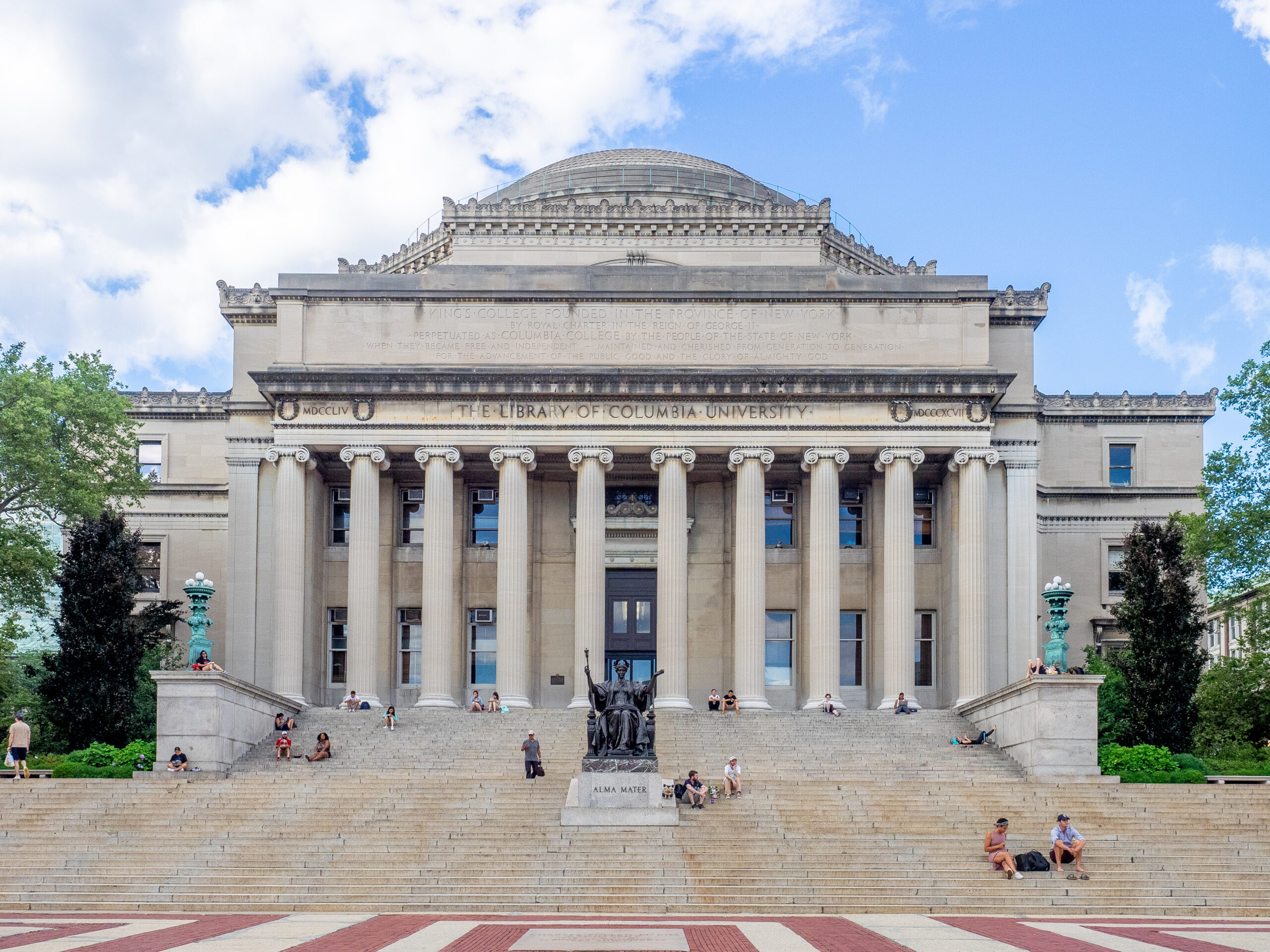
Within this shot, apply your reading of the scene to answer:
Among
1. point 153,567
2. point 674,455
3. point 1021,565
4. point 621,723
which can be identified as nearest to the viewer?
point 621,723

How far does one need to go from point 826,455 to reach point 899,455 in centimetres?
273

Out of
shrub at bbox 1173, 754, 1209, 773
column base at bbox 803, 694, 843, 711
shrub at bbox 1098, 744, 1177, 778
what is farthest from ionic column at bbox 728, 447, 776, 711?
shrub at bbox 1173, 754, 1209, 773

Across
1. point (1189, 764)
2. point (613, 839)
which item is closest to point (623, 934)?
point (613, 839)

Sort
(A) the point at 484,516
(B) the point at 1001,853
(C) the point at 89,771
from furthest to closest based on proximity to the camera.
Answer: (A) the point at 484,516
(C) the point at 89,771
(B) the point at 1001,853

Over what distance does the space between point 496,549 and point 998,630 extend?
783 inches

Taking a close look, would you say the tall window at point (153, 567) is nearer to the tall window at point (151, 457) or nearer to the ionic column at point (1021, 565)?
the tall window at point (151, 457)

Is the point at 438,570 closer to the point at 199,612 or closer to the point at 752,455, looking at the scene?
the point at 199,612


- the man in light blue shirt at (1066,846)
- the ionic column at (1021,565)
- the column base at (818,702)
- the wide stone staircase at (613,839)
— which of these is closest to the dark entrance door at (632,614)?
the column base at (818,702)

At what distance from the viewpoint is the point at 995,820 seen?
39.6 metres

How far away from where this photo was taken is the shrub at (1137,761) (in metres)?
45.8

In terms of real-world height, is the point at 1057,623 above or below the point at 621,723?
above

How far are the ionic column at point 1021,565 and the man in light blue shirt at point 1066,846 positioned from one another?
84.3 ft

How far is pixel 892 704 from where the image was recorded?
56875 millimetres

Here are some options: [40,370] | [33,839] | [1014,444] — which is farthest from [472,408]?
[33,839]
